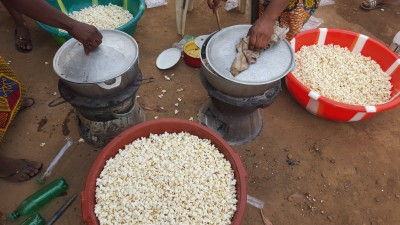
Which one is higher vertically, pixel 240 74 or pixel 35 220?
pixel 240 74

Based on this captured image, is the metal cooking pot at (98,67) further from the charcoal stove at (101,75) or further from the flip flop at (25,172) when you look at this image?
the flip flop at (25,172)

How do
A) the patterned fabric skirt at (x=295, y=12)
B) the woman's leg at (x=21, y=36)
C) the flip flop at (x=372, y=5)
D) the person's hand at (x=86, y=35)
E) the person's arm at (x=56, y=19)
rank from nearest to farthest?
the person's arm at (x=56, y=19)
the person's hand at (x=86, y=35)
the patterned fabric skirt at (x=295, y=12)
the woman's leg at (x=21, y=36)
the flip flop at (x=372, y=5)

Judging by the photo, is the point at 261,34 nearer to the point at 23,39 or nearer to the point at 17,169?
the point at 17,169

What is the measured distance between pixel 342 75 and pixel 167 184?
7.12 feet

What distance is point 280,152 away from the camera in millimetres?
2791

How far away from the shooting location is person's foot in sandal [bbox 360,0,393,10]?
4.32m

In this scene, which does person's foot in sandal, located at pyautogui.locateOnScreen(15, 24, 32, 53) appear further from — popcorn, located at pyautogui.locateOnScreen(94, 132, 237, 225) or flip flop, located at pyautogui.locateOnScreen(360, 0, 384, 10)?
flip flop, located at pyautogui.locateOnScreen(360, 0, 384, 10)

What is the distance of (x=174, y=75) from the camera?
135 inches

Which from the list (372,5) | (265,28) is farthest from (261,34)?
(372,5)

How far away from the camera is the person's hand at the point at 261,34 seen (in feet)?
6.40

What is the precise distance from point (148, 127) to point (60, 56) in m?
0.81

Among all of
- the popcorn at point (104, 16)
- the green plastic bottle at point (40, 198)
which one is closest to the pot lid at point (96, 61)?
the green plastic bottle at point (40, 198)

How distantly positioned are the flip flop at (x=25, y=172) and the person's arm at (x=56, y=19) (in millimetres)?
1239

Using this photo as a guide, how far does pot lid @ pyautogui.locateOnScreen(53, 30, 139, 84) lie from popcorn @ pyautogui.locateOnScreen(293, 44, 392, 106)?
181 centimetres
